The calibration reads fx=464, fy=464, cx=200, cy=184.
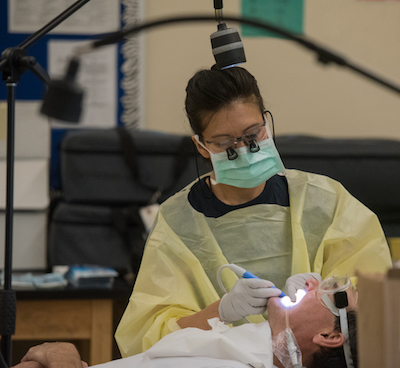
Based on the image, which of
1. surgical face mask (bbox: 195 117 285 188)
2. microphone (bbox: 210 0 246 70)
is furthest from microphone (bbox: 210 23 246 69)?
surgical face mask (bbox: 195 117 285 188)

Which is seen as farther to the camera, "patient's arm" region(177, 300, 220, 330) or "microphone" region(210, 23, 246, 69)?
"patient's arm" region(177, 300, 220, 330)

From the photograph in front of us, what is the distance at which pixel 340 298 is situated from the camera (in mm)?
949

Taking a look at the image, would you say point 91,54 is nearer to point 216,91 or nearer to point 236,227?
point 216,91

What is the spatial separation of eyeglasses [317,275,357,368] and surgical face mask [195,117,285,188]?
0.35 m

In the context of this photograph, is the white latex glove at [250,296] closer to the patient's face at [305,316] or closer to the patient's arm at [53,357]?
the patient's face at [305,316]

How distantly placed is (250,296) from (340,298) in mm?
185

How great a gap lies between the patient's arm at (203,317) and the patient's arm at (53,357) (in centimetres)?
26

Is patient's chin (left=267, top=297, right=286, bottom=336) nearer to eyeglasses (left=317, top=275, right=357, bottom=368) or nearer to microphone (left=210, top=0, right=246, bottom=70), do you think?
eyeglasses (left=317, top=275, right=357, bottom=368)

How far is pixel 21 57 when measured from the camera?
877 millimetres

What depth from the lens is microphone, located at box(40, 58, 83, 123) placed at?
0.75 m

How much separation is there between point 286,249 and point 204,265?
225 millimetres

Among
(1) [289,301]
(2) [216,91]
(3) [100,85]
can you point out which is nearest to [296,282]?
(1) [289,301]

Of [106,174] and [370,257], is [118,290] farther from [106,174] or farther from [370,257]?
[370,257]

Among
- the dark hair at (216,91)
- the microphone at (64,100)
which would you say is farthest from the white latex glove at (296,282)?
the microphone at (64,100)
